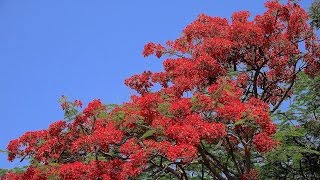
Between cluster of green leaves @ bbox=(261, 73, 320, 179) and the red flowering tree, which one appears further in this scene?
cluster of green leaves @ bbox=(261, 73, 320, 179)

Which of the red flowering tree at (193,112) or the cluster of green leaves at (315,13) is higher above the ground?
the cluster of green leaves at (315,13)

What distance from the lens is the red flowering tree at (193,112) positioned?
12375mm

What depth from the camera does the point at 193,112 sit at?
12898 millimetres

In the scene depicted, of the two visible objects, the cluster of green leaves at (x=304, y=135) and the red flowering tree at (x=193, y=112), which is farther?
the cluster of green leaves at (x=304, y=135)

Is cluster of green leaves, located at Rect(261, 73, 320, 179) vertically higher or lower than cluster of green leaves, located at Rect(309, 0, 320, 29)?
lower

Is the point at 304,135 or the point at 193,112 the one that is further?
the point at 304,135

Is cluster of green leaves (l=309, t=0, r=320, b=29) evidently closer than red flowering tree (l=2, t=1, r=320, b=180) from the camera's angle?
No

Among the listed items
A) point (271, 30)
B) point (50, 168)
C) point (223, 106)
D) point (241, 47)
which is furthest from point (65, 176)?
point (271, 30)

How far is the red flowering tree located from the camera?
40.6ft

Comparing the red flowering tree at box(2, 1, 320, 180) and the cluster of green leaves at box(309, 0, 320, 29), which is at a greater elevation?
the cluster of green leaves at box(309, 0, 320, 29)

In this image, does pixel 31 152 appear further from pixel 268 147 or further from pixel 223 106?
pixel 268 147

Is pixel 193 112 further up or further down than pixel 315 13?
further down

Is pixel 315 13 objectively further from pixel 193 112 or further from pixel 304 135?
pixel 193 112

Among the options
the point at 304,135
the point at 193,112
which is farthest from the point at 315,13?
the point at 193,112
